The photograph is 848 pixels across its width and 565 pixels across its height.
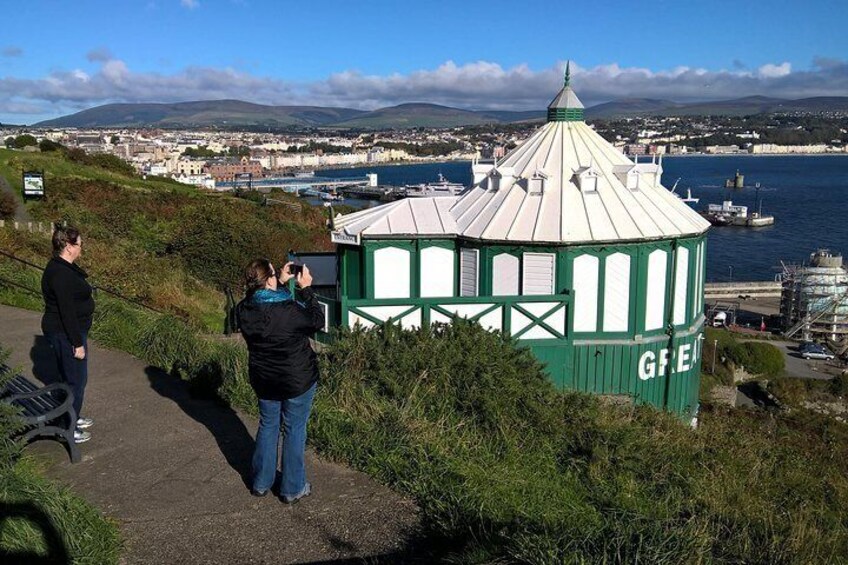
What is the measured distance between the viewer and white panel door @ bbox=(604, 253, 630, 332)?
13.6 m

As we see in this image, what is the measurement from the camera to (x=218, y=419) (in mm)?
7852

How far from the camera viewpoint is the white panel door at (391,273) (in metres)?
14.3

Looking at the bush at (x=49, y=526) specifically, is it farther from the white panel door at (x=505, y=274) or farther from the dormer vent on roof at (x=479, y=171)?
the dormer vent on roof at (x=479, y=171)

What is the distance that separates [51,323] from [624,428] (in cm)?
571

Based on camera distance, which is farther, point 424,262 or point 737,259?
point 737,259

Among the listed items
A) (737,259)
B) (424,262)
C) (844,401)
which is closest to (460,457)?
(424,262)

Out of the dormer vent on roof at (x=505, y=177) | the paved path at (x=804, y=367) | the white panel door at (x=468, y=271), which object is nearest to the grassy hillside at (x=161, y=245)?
the white panel door at (x=468, y=271)

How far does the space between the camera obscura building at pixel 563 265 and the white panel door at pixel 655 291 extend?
0.02 meters

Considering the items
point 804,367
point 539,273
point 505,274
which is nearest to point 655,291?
point 539,273

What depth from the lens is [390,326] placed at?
32.1ft

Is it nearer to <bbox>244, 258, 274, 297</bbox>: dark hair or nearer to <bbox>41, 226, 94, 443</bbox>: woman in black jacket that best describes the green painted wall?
<bbox>41, 226, 94, 443</bbox>: woman in black jacket

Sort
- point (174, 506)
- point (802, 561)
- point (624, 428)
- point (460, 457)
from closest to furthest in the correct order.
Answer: point (802, 561) < point (174, 506) < point (460, 457) < point (624, 428)

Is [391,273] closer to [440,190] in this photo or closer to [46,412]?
[46,412]

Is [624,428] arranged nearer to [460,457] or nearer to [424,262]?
[460,457]
